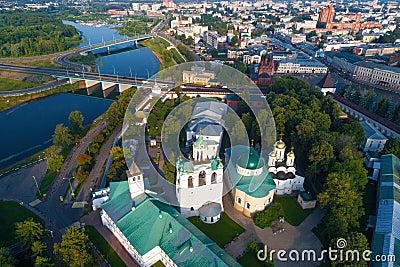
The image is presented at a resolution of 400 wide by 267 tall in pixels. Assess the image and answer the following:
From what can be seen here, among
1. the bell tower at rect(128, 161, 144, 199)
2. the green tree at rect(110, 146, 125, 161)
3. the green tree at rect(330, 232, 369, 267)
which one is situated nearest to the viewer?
the green tree at rect(330, 232, 369, 267)

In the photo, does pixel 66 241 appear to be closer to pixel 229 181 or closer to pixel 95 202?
pixel 95 202

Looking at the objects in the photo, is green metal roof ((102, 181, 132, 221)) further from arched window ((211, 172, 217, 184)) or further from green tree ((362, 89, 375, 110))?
green tree ((362, 89, 375, 110))

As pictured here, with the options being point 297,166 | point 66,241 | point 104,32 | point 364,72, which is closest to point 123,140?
point 66,241

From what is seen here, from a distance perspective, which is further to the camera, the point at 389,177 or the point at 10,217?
the point at 389,177

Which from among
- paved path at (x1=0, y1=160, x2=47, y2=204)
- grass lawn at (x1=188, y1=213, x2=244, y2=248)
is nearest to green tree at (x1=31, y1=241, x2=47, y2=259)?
paved path at (x1=0, y1=160, x2=47, y2=204)

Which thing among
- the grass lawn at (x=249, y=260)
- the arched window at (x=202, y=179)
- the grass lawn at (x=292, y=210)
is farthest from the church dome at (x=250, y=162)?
the grass lawn at (x=249, y=260)

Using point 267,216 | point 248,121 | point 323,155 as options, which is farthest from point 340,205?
point 248,121

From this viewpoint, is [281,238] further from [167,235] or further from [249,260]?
[167,235]
